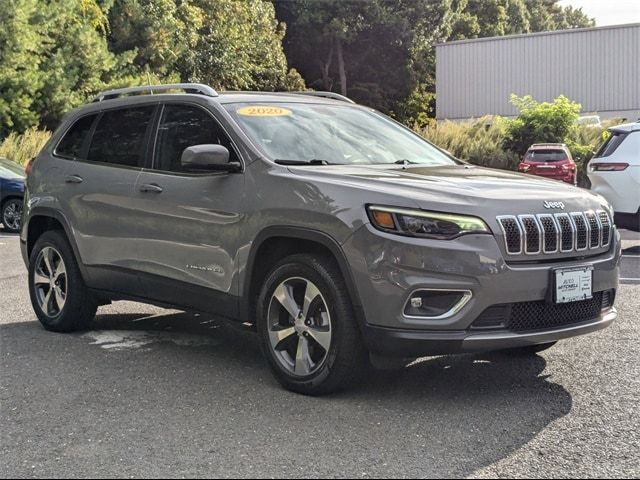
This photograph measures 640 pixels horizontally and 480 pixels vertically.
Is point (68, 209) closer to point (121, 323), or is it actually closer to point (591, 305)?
point (121, 323)

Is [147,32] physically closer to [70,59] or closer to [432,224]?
[70,59]

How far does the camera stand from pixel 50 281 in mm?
6754

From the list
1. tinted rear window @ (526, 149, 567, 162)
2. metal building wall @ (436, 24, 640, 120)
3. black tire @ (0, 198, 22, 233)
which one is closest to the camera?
black tire @ (0, 198, 22, 233)

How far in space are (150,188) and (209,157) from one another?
83 cm

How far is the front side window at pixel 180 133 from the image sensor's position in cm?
560

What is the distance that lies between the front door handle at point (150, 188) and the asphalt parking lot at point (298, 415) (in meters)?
1.12

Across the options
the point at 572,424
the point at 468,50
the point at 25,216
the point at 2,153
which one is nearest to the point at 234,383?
the point at 572,424

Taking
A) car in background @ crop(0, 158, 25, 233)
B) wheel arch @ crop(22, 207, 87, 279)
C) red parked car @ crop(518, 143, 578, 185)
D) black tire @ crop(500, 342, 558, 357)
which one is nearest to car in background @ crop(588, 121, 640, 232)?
black tire @ crop(500, 342, 558, 357)

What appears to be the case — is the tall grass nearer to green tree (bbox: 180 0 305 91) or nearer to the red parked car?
green tree (bbox: 180 0 305 91)

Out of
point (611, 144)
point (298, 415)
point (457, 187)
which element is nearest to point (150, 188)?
point (298, 415)

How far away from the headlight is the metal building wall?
125 ft

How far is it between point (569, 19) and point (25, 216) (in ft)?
298

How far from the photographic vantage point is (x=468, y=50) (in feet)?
139

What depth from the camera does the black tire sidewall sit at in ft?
14.9
